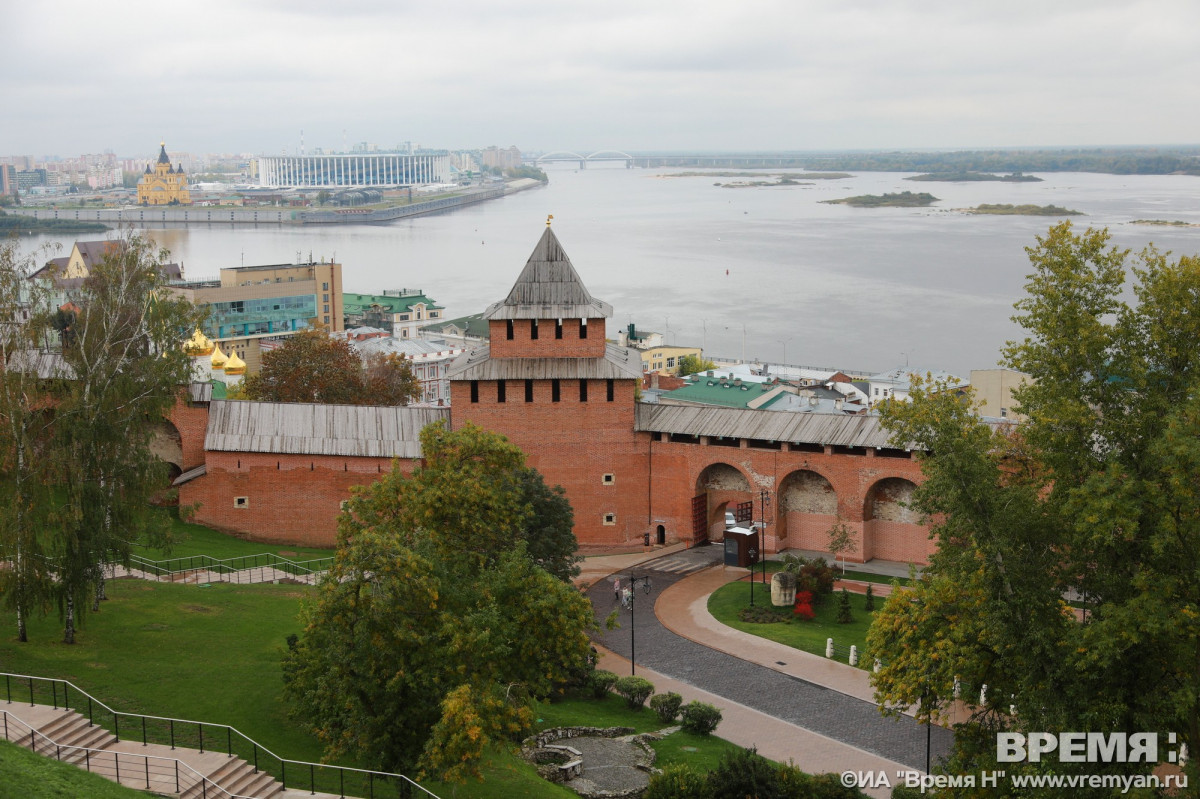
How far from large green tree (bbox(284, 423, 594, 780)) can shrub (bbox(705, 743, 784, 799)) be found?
2.79 m

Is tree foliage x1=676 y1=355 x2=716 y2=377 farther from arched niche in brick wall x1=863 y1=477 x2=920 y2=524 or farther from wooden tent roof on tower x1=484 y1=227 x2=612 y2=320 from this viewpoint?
arched niche in brick wall x1=863 y1=477 x2=920 y2=524

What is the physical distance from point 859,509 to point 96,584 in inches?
777

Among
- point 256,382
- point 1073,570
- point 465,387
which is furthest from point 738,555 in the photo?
point 256,382

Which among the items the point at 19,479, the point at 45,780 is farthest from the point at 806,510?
the point at 45,780

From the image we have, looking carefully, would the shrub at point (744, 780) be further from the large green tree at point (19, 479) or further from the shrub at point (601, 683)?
the large green tree at point (19, 479)

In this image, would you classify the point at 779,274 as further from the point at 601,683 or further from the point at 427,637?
the point at 427,637

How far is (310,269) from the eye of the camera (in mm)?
94875

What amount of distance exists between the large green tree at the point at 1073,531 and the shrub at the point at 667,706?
4920 millimetres

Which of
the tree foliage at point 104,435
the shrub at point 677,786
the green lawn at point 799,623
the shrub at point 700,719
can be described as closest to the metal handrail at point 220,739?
the tree foliage at point 104,435

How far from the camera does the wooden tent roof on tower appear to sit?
3428 cm

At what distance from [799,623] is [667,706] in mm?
6981

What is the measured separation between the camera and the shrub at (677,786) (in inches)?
730

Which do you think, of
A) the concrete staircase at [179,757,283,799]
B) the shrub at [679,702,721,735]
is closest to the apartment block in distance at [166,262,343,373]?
the shrub at [679,702,721,735]

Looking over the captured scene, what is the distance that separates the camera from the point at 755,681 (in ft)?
84.1
